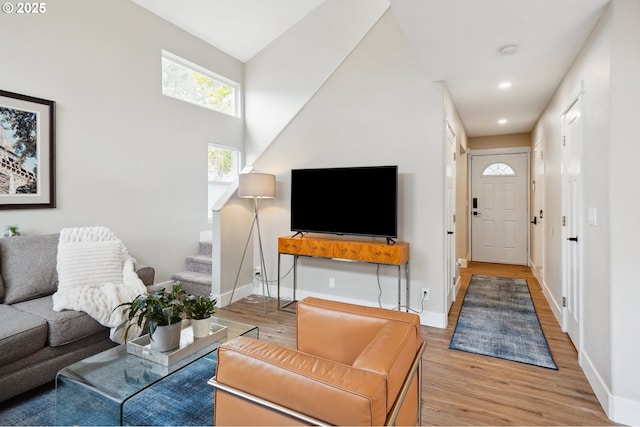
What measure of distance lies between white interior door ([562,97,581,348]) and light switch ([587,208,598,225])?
1.30 ft

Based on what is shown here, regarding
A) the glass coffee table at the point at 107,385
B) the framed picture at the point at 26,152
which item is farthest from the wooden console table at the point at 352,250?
the framed picture at the point at 26,152

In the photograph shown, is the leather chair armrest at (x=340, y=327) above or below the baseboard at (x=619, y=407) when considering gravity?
above

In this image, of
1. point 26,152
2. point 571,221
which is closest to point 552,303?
point 571,221

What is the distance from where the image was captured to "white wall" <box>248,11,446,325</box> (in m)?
3.42

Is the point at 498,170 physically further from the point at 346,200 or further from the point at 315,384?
the point at 315,384

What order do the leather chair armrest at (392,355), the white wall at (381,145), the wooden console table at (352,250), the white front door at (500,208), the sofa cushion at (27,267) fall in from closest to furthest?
the leather chair armrest at (392,355), the sofa cushion at (27,267), the wooden console table at (352,250), the white wall at (381,145), the white front door at (500,208)

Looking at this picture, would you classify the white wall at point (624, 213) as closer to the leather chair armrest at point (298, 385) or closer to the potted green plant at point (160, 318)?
the leather chair armrest at point (298, 385)

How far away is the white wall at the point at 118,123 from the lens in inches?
121

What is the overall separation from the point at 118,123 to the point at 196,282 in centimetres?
197

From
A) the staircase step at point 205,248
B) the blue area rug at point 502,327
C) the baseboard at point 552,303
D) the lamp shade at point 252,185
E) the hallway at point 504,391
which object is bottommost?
the hallway at point 504,391

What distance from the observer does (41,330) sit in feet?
7.04

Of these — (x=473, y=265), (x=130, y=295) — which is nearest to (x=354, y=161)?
(x=130, y=295)
